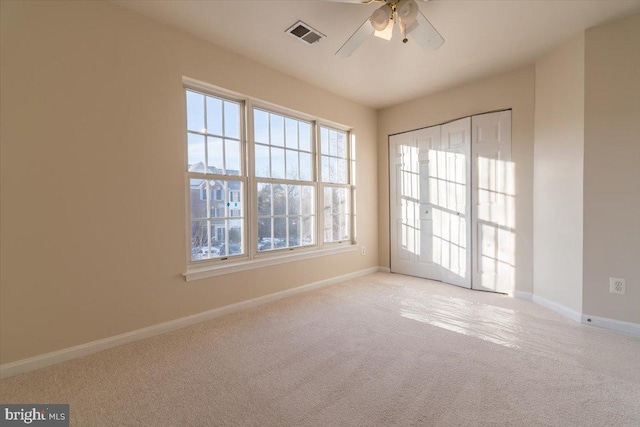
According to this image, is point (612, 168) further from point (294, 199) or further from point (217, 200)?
point (217, 200)

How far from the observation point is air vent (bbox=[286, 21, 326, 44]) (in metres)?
2.61

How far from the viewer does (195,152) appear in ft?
9.43

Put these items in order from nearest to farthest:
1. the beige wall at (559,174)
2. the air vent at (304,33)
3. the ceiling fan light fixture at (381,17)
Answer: the ceiling fan light fixture at (381,17), the air vent at (304,33), the beige wall at (559,174)

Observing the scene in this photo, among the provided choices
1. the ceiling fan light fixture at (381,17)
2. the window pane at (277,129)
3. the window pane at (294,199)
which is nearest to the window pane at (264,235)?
the window pane at (294,199)

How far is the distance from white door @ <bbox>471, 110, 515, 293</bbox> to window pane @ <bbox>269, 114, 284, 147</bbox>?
257cm

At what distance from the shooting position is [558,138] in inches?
119

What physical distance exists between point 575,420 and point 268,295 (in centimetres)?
274

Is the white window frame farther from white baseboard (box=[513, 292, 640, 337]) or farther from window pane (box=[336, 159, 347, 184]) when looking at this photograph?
white baseboard (box=[513, 292, 640, 337])

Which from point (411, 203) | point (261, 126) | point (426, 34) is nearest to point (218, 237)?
point (261, 126)

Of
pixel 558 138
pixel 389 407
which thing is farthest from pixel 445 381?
pixel 558 138

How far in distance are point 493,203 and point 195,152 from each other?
3637mm

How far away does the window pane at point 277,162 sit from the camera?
3.52 metres

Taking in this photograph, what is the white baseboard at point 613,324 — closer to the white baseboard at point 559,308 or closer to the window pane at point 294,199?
the white baseboard at point 559,308

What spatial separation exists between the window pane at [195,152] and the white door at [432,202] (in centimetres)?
309
